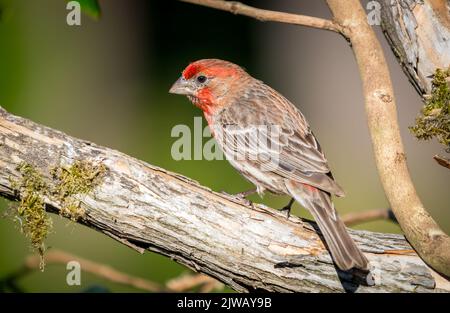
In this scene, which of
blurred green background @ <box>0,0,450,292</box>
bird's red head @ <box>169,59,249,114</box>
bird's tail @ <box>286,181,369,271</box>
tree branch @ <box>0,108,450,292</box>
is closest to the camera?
bird's tail @ <box>286,181,369,271</box>

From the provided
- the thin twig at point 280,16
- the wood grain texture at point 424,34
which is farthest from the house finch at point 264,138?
the wood grain texture at point 424,34

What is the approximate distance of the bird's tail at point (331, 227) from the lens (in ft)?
13.7

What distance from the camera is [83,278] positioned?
6.80 meters

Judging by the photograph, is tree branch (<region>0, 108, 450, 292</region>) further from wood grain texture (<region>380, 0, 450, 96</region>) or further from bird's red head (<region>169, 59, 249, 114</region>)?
bird's red head (<region>169, 59, 249, 114</region>)

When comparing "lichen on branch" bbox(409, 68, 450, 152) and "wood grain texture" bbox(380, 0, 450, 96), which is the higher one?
"wood grain texture" bbox(380, 0, 450, 96)

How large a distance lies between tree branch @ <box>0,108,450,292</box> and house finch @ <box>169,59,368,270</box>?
0.80 ft

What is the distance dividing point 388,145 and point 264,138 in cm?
127

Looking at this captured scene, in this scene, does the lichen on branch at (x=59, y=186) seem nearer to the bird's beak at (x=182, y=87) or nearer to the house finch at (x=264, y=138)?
the house finch at (x=264, y=138)

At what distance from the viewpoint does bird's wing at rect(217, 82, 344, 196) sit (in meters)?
5.19

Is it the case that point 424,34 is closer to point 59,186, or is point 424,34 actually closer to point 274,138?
point 274,138

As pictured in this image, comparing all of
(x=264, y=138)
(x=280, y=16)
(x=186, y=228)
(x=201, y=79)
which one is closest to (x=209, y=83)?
(x=201, y=79)

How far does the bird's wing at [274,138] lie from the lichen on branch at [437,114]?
749 mm

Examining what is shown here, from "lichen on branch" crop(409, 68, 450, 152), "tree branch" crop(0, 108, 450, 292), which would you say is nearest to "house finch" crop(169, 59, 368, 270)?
"tree branch" crop(0, 108, 450, 292)

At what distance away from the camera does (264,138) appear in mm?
5566
